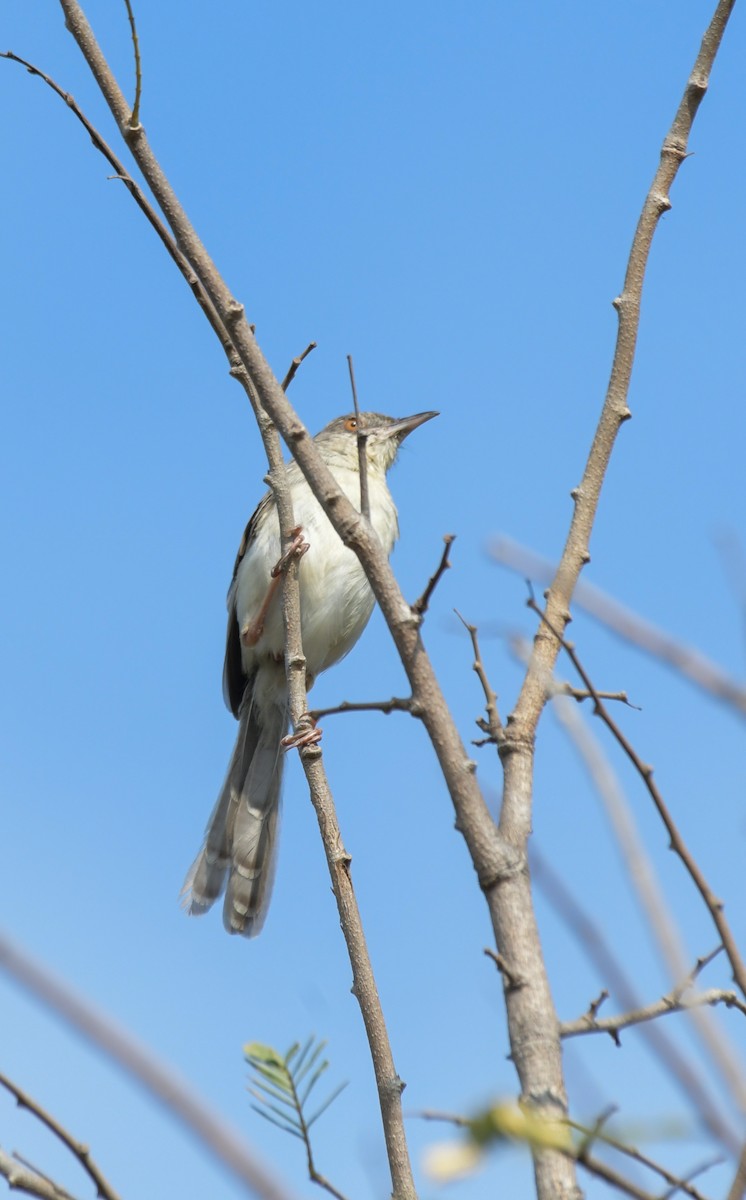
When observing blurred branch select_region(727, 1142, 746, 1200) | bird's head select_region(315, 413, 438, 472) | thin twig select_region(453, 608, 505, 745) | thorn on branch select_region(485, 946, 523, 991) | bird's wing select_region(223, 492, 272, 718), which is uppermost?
bird's head select_region(315, 413, 438, 472)

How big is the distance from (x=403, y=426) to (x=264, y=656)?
2.03m

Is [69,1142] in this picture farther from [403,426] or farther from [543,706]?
[403,426]

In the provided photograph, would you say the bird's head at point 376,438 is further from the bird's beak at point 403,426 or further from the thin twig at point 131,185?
the thin twig at point 131,185

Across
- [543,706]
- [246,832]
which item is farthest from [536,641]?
[246,832]

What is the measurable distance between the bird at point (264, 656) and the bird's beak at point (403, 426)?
508 millimetres

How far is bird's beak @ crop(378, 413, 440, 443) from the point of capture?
872cm

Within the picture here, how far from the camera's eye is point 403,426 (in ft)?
28.8

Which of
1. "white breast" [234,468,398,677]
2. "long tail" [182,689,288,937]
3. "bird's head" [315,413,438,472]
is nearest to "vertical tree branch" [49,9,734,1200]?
"white breast" [234,468,398,677]

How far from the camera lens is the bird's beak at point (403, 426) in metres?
A: 8.72

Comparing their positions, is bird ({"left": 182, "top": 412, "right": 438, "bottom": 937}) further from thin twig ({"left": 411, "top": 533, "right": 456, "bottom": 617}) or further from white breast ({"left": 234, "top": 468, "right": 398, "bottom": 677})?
thin twig ({"left": 411, "top": 533, "right": 456, "bottom": 617})

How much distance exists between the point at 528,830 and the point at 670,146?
1872mm

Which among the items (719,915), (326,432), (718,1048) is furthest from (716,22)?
(326,432)

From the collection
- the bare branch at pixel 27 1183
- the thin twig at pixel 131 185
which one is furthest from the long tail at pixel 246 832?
the bare branch at pixel 27 1183

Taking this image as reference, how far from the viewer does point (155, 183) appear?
11.6ft
